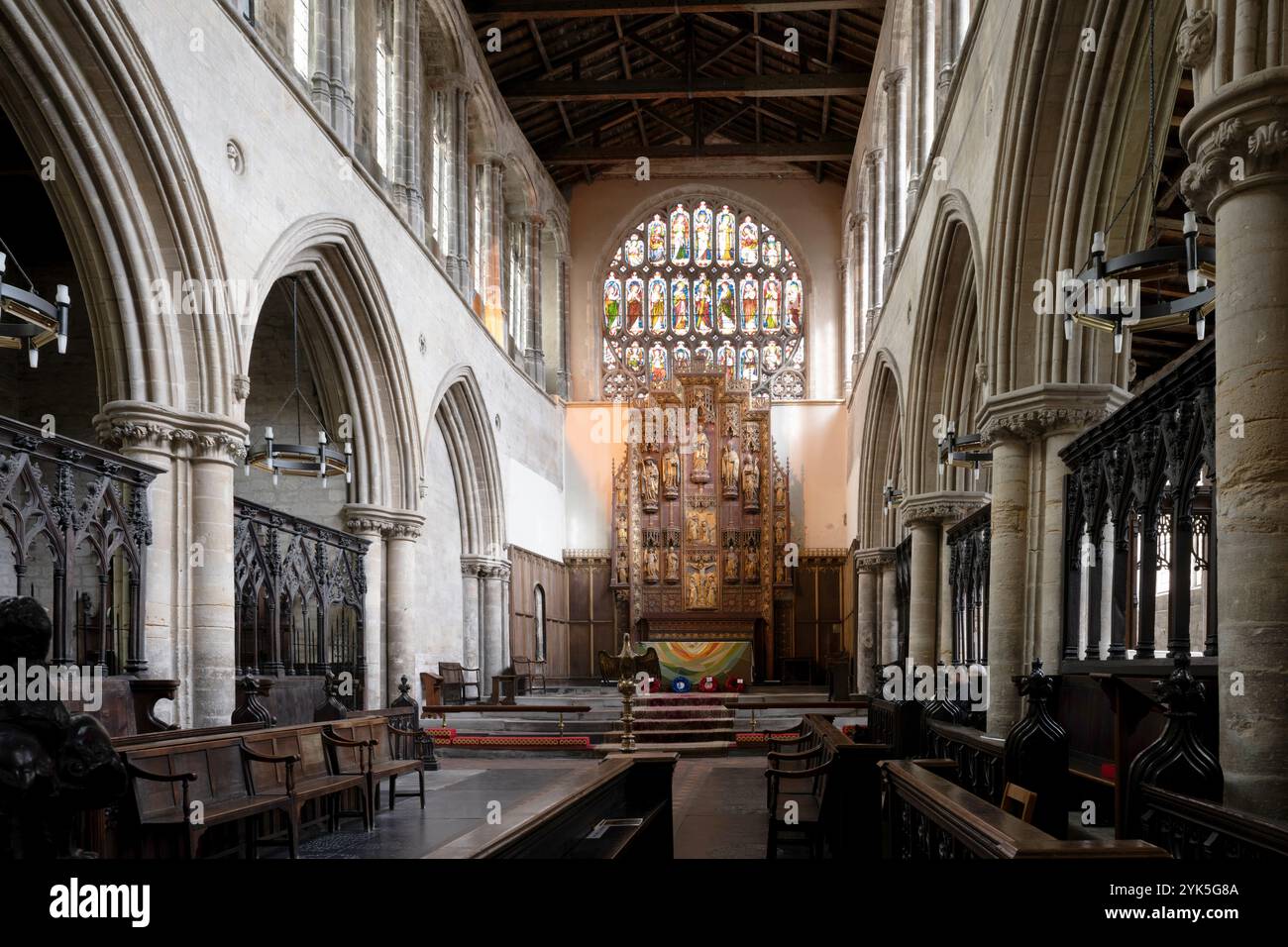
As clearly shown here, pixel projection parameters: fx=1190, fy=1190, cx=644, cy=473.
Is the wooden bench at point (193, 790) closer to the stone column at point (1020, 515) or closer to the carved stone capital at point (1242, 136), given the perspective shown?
the carved stone capital at point (1242, 136)

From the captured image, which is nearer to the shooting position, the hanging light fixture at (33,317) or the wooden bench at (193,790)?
the wooden bench at (193,790)

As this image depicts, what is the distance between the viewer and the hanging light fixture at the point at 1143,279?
612 centimetres

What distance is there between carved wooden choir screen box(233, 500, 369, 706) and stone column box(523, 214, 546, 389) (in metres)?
8.70

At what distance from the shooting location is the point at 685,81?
20.2m

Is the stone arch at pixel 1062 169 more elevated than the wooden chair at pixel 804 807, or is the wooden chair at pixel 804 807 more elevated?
the stone arch at pixel 1062 169

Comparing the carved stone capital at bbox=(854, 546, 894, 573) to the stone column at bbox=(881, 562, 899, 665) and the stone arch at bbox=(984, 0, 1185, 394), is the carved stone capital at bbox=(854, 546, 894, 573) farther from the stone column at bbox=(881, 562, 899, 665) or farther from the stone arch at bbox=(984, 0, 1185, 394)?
the stone arch at bbox=(984, 0, 1185, 394)

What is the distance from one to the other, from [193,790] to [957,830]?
164 inches

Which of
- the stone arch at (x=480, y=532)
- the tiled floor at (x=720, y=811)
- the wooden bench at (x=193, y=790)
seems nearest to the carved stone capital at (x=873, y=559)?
the stone arch at (x=480, y=532)

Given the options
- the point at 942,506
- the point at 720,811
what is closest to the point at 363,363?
the point at 942,506

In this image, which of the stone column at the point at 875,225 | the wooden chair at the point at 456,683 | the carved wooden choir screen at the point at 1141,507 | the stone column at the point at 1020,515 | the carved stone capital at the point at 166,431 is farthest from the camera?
the stone column at the point at 875,225

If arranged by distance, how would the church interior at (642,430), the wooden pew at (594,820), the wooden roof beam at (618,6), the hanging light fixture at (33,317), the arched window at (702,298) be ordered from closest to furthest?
the wooden pew at (594,820), the church interior at (642,430), the hanging light fixture at (33,317), the wooden roof beam at (618,6), the arched window at (702,298)

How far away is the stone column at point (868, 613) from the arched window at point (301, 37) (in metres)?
10.5

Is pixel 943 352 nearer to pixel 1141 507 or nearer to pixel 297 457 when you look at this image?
pixel 1141 507

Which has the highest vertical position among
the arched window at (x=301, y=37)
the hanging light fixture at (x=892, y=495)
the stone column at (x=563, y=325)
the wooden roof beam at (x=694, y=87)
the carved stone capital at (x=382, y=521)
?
the wooden roof beam at (x=694, y=87)
